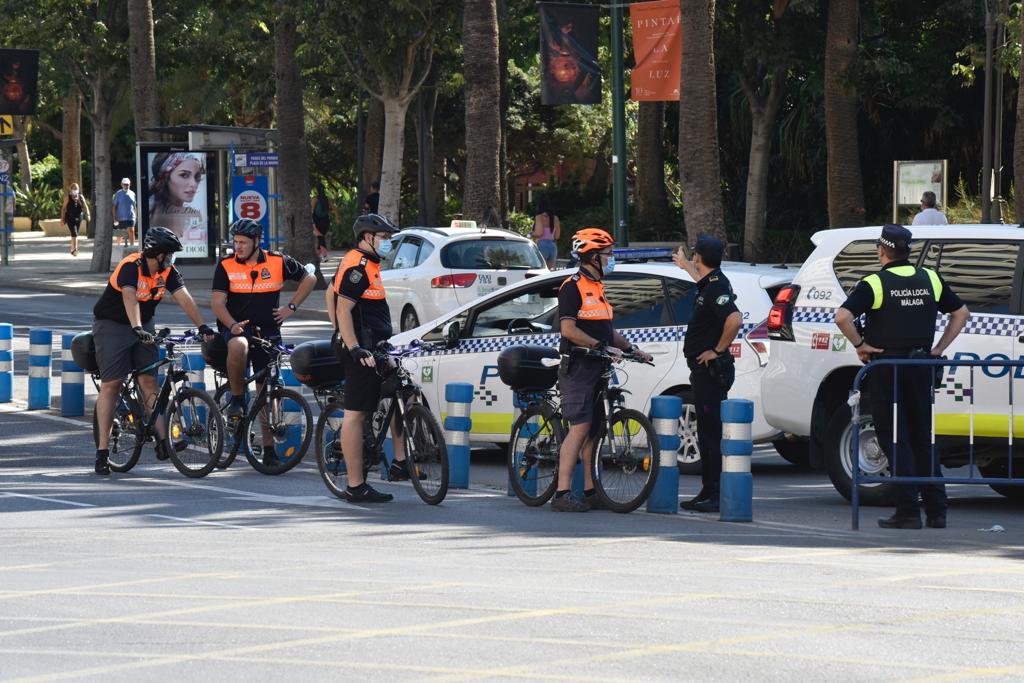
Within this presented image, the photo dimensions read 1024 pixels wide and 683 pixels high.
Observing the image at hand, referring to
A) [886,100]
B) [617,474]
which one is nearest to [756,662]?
[617,474]

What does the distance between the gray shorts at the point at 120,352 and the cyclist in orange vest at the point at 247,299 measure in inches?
22.8

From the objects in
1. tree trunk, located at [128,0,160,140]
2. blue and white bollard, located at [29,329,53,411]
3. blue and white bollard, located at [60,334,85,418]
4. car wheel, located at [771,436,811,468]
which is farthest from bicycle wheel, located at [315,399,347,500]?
tree trunk, located at [128,0,160,140]

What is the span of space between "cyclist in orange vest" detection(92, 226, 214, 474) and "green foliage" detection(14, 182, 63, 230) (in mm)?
58162

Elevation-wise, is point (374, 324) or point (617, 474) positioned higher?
point (374, 324)

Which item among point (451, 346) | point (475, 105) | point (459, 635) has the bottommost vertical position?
point (459, 635)

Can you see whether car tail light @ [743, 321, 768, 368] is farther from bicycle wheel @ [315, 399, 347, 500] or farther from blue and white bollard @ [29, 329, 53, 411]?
blue and white bollard @ [29, 329, 53, 411]

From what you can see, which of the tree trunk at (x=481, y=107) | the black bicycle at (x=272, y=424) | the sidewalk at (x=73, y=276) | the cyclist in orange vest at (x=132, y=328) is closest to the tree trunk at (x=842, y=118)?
the tree trunk at (x=481, y=107)

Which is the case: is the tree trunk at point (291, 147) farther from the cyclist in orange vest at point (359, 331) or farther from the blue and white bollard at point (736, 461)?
the blue and white bollard at point (736, 461)

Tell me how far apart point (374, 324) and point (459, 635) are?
4.62m

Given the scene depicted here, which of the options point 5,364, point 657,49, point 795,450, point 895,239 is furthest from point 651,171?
point 895,239

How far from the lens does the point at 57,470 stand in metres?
13.5

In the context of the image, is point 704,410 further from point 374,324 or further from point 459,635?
point 459,635

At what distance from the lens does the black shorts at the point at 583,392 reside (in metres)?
11.3

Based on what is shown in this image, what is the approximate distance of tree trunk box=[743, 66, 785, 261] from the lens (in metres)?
36.5
